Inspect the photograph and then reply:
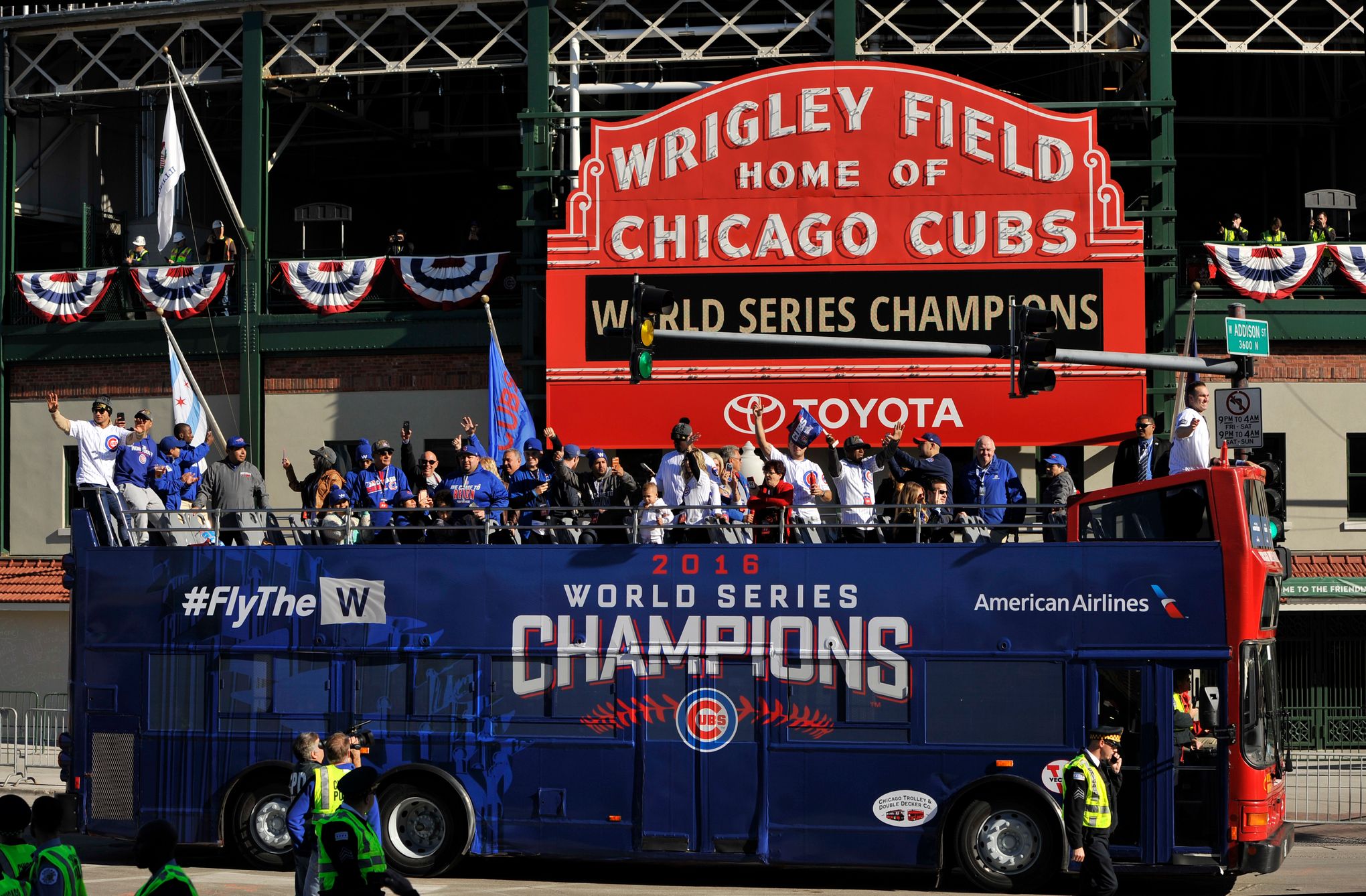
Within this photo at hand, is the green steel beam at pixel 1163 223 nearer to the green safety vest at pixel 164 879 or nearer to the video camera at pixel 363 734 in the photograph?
the video camera at pixel 363 734

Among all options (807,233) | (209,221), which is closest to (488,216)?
(209,221)

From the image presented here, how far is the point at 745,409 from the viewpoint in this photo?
21281 millimetres

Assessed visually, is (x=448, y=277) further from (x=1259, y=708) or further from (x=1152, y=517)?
(x=1259, y=708)

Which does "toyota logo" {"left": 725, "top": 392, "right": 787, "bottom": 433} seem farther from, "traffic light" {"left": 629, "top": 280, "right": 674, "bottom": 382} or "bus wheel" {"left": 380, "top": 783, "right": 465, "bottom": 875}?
"bus wheel" {"left": 380, "top": 783, "right": 465, "bottom": 875}

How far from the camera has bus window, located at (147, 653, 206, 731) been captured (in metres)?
14.4

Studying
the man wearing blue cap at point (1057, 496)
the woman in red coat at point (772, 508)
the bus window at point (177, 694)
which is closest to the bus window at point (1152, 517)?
the man wearing blue cap at point (1057, 496)

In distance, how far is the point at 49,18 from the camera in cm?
2475

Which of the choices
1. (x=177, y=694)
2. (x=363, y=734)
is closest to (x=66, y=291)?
(x=177, y=694)

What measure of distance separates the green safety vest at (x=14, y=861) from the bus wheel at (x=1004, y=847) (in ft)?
25.8

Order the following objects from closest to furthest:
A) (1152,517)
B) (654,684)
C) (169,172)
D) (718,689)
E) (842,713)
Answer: (1152,517), (842,713), (718,689), (654,684), (169,172)

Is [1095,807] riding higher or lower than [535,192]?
lower

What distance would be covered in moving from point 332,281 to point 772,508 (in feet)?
39.5

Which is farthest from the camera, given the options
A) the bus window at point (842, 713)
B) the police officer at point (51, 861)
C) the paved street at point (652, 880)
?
the paved street at point (652, 880)

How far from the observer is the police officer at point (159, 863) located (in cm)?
716
